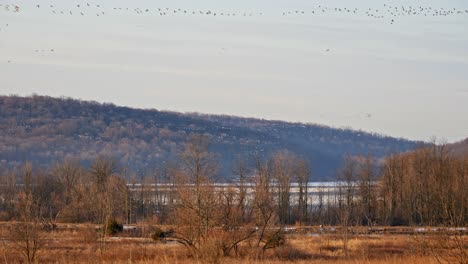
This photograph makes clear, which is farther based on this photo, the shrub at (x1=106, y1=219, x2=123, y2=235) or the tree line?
the tree line

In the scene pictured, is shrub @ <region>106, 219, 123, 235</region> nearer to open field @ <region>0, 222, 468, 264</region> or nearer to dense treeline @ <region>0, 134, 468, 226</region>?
open field @ <region>0, 222, 468, 264</region>

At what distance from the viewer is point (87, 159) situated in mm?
177500

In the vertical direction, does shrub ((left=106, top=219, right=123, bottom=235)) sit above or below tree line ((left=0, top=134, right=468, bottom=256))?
below

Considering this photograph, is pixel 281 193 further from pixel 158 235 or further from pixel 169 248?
pixel 169 248

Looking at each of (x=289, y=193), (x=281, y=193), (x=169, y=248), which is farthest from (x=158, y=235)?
(x=289, y=193)

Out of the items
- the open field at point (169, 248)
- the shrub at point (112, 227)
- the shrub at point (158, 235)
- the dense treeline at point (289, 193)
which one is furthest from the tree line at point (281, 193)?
the shrub at point (158, 235)

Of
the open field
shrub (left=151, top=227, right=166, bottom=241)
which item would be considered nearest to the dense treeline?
the open field

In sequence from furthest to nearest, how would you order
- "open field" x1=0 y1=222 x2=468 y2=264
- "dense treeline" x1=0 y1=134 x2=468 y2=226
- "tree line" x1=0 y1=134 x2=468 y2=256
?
"dense treeline" x1=0 y1=134 x2=468 y2=226 < "tree line" x1=0 y1=134 x2=468 y2=256 < "open field" x1=0 y1=222 x2=468 y2=264

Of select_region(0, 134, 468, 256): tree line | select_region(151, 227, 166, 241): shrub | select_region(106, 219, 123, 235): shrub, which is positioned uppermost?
select_region(0, 134, 468, 256): tree line

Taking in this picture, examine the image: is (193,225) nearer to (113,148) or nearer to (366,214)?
(366,214)

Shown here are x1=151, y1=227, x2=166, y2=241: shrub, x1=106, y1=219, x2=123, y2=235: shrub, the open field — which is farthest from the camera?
x1=106, y1=219, x2=123, y2=235: shrub

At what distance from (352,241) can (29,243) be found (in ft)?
72.7

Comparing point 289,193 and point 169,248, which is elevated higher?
point 289,193

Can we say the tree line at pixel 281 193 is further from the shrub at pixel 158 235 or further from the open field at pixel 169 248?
the shrub at pixel 158 235
